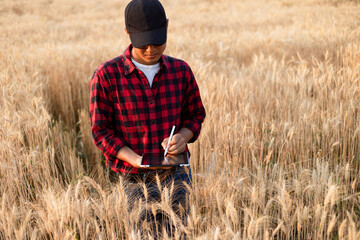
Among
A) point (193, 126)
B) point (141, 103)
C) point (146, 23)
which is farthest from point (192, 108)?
point (146, 23)

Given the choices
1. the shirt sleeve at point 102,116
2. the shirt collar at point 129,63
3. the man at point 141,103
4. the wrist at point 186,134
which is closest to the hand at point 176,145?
the man at point 141,103

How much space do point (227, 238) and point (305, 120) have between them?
1.60 metres

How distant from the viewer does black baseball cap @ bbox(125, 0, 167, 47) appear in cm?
152

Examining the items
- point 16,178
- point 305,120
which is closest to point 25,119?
point 16,178

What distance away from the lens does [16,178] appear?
1869 mm

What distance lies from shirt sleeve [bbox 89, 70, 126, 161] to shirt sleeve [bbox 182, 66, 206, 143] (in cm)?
43

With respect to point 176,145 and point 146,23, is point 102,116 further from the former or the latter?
point 146,23

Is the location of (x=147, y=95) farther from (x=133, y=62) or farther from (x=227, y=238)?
(x=227, y=238)

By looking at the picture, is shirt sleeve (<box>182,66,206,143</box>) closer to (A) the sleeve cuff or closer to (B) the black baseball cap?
(A) the sleeve cuff

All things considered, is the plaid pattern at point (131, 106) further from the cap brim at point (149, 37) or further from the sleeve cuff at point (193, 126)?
the cap brim at point (149, 37)

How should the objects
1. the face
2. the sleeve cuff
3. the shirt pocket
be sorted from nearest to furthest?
1. the face
2. the shirt pocket
3. the sleeve cuff

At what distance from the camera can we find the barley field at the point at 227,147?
1455 mm

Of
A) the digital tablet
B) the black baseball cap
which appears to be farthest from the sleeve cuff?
the black baseball cap

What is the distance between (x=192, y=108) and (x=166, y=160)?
50cm
